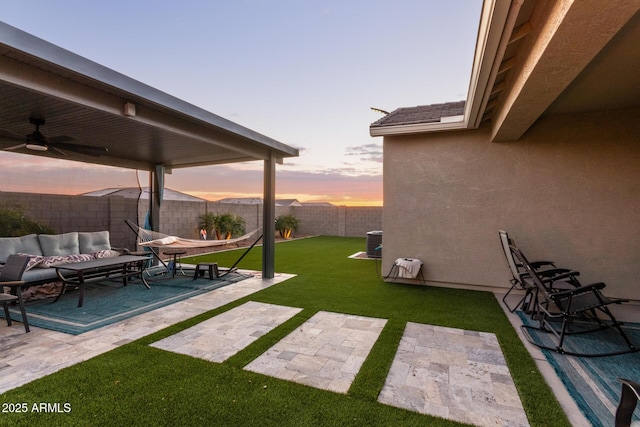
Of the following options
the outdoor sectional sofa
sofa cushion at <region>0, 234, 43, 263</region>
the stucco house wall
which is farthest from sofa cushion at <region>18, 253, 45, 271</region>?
the stucco house wall

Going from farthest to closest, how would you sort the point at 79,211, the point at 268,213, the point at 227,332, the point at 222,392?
the point at 79,211 < the point at 268,213 < the point at 227,332 < the point at 222,392

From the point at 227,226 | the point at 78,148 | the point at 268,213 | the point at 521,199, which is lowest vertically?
the point at 227,226

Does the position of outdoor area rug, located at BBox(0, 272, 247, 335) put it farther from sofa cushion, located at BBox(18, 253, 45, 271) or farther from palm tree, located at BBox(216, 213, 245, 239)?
palm tree, located at BBox(216, 213, 245, 239)

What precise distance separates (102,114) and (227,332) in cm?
306

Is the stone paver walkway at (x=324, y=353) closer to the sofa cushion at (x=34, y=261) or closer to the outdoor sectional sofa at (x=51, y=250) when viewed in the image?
the outdoor sectional sofa at (x=51, y=250)

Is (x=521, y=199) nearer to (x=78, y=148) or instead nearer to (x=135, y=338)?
(x=135, y=338)

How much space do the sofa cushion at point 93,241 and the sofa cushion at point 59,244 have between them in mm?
102

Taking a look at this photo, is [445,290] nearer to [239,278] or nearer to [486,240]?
[486,240]

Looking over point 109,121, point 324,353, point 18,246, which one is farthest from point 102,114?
point 324,353

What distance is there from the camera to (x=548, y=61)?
2197mm

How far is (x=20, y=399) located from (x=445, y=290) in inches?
190

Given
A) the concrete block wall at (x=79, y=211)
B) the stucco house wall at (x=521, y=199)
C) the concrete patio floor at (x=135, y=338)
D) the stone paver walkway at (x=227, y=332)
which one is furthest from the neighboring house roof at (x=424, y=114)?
the concrete block wall at (x=79, y=211)

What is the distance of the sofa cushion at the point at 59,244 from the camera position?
493 centimetres

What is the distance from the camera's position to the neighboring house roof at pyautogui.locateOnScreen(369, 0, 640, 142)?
1.82m
